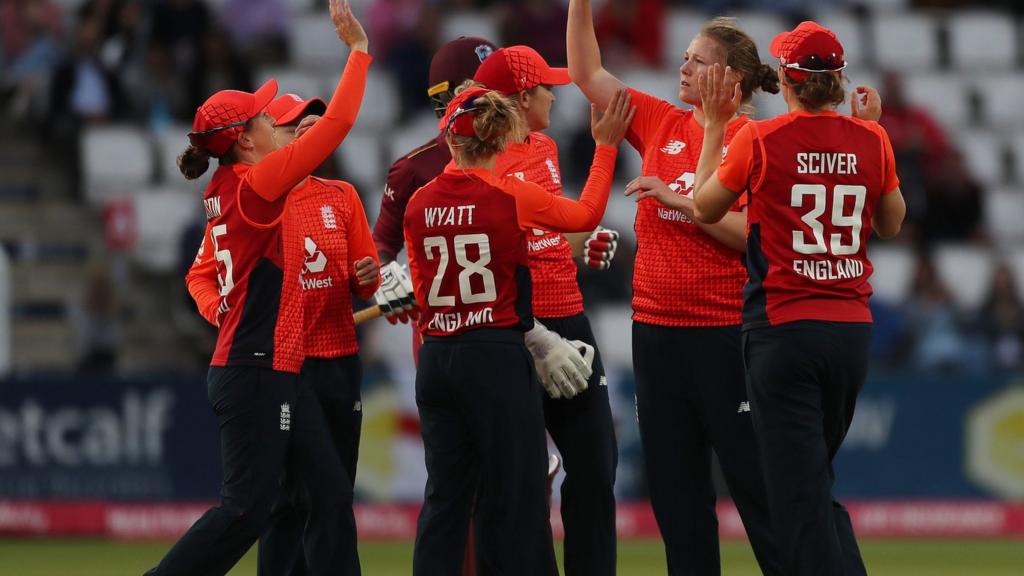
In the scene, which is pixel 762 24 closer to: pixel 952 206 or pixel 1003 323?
pixel 952 206

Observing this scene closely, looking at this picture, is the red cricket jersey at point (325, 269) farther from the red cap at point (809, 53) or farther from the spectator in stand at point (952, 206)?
the spectator in stand at point (952, 206)

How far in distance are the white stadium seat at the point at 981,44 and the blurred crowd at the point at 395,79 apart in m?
1.98

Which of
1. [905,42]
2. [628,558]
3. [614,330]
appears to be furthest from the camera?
[905,42]

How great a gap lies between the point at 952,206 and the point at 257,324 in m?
9.56

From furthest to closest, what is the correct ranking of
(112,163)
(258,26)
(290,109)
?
(258,26) → (112,163) → (290,109)

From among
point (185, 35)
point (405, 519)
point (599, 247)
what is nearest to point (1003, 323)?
point (405, 519)

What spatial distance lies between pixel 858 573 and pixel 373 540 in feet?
20.8

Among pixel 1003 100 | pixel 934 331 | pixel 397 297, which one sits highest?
pixel 1003 100

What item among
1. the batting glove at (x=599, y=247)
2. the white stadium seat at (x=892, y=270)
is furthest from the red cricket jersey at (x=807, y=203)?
the white stadium seat at (x=892, y=270)

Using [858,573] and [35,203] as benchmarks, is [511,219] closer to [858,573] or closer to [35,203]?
[858,573]

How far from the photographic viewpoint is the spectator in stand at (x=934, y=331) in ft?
44.7

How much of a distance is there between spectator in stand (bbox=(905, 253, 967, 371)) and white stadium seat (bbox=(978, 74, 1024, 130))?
10.1ft

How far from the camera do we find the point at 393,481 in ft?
40.3

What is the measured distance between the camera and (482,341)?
6320 millimetres
